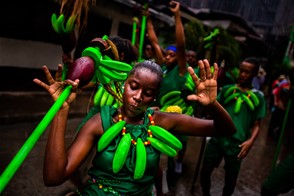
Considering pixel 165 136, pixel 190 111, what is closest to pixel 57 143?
pixel 165 136

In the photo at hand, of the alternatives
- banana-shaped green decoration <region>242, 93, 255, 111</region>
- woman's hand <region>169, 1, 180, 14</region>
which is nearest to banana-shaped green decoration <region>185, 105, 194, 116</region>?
banana-shaped green decoration <region>242, 93, 255, 111</region>

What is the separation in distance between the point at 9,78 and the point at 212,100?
24.4ft

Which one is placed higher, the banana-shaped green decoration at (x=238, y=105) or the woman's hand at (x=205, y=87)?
the woman's hand at (x=205, y=87)

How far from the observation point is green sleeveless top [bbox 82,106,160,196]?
5.72ft

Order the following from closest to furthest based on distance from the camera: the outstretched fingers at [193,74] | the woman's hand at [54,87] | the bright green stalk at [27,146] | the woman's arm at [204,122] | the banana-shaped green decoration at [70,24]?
the bright green stalk at [27,146], the woman's hand at [54,87], the outstretched fingers at [193,74], the woman's arm at [204,122], the banana-shaped green decoration at [70,24]

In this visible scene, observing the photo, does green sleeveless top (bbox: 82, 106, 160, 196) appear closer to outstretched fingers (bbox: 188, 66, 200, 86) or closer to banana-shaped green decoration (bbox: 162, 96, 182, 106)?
outstretched fingers (bbox: 188, 66, 200, 86)

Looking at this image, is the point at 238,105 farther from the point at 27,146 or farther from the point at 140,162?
the point at 27,146

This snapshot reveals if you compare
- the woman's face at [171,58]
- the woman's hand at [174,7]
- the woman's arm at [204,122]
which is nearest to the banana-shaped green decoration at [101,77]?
the woman's arm at [204,122]

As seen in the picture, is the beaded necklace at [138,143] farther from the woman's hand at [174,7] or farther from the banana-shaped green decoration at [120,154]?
the woman's hand at [174,7]

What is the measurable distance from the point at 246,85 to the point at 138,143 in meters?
2.26

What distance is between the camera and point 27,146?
1.23 m

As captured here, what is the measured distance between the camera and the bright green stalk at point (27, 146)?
45.8 inches

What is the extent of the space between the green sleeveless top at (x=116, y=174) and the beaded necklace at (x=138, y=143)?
35 mm

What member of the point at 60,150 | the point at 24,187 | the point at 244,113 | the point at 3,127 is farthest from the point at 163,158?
the point at 60,150
